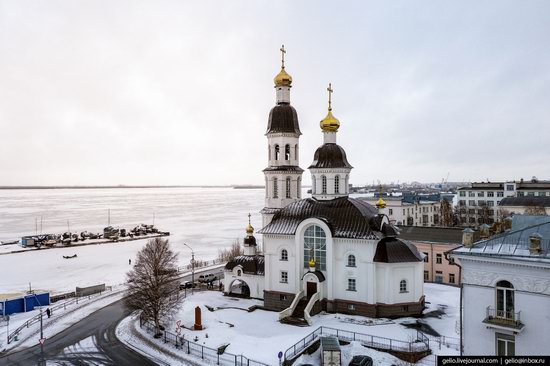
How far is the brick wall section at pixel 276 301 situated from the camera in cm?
2994

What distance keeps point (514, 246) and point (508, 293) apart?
1737 mm

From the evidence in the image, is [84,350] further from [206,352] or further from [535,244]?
[535,244]

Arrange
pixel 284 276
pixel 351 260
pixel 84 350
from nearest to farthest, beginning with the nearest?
pixel 84 350
pixel 351 260
pixel 284 276

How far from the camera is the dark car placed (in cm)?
1968

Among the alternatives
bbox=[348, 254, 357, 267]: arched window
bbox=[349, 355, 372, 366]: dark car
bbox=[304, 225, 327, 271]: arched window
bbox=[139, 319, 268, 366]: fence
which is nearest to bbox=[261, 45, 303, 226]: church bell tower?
bbox=[304, 225, 327, 271]: arched window

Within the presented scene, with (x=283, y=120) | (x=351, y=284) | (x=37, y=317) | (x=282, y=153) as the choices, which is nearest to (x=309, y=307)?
(x=351, y=284)

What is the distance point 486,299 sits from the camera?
48.5 feet

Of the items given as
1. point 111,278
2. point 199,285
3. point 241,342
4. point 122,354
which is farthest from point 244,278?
point 111,278

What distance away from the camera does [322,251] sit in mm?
29188

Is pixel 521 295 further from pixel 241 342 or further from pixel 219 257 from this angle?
pixel 219 257

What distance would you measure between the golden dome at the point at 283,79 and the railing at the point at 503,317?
1009 inches

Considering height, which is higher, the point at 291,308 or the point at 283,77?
the point at 283,77

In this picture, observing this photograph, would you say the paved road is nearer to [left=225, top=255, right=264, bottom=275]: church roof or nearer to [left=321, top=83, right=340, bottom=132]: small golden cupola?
[left=225, top=255, right=264, bottom=275]: church roof

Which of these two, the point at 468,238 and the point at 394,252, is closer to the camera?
the point at 468,238
